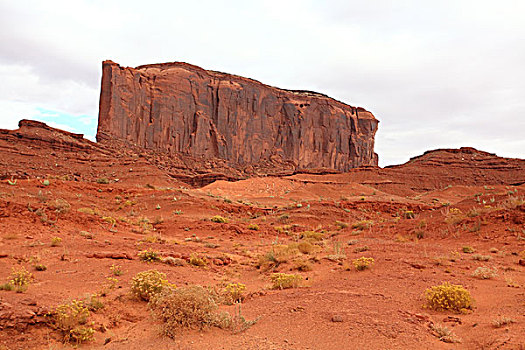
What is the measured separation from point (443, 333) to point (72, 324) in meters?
4.86

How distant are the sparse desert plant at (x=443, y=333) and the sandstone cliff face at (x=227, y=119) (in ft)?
195

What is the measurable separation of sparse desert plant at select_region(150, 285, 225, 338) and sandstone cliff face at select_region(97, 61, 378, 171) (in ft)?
188

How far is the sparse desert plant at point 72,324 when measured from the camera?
422cm

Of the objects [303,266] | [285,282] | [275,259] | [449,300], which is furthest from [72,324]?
[275,259]

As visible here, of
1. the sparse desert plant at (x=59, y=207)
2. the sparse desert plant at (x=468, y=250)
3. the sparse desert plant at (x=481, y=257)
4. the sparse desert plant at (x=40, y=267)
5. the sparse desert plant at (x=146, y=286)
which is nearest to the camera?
the sparse desert plant at (x=146, y=286)

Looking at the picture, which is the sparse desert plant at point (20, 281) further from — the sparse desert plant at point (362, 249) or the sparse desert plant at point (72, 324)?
the sparse desert plant at point (362, 249)

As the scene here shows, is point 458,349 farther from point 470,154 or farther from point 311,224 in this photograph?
point 470,154

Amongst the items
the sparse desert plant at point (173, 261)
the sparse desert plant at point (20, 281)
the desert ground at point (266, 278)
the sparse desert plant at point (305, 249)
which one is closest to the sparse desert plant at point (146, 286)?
the desert ground at point (266, 278)

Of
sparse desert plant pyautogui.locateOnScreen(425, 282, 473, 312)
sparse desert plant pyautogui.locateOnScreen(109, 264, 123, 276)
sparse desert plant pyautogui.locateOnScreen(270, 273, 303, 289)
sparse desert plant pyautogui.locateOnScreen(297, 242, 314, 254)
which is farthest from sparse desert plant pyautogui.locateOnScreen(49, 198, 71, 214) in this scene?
sparse desert plant pyautogui.locateOnScreen(425, 282, 473, 312)

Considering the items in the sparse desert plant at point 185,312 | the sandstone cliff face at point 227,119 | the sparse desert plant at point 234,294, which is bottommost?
the sparse desert plant at point 234,294

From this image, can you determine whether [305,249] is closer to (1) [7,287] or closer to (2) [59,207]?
(1) [7,287]

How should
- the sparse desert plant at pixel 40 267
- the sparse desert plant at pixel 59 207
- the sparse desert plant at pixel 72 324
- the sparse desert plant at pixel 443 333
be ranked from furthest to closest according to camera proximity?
the sparse desert plant at pixel 59 207 → the sparse desert plant at pixel 40 267 → the sparse desert plant at pixel 72 324 → the sparse desert plant at pixel 443 333

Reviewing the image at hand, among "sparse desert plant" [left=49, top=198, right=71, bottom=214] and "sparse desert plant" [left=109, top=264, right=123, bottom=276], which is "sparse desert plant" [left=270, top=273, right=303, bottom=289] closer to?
"sparse desert plant" [left=109, top=264, right=123, bottom=276]

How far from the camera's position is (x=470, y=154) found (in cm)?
6331
